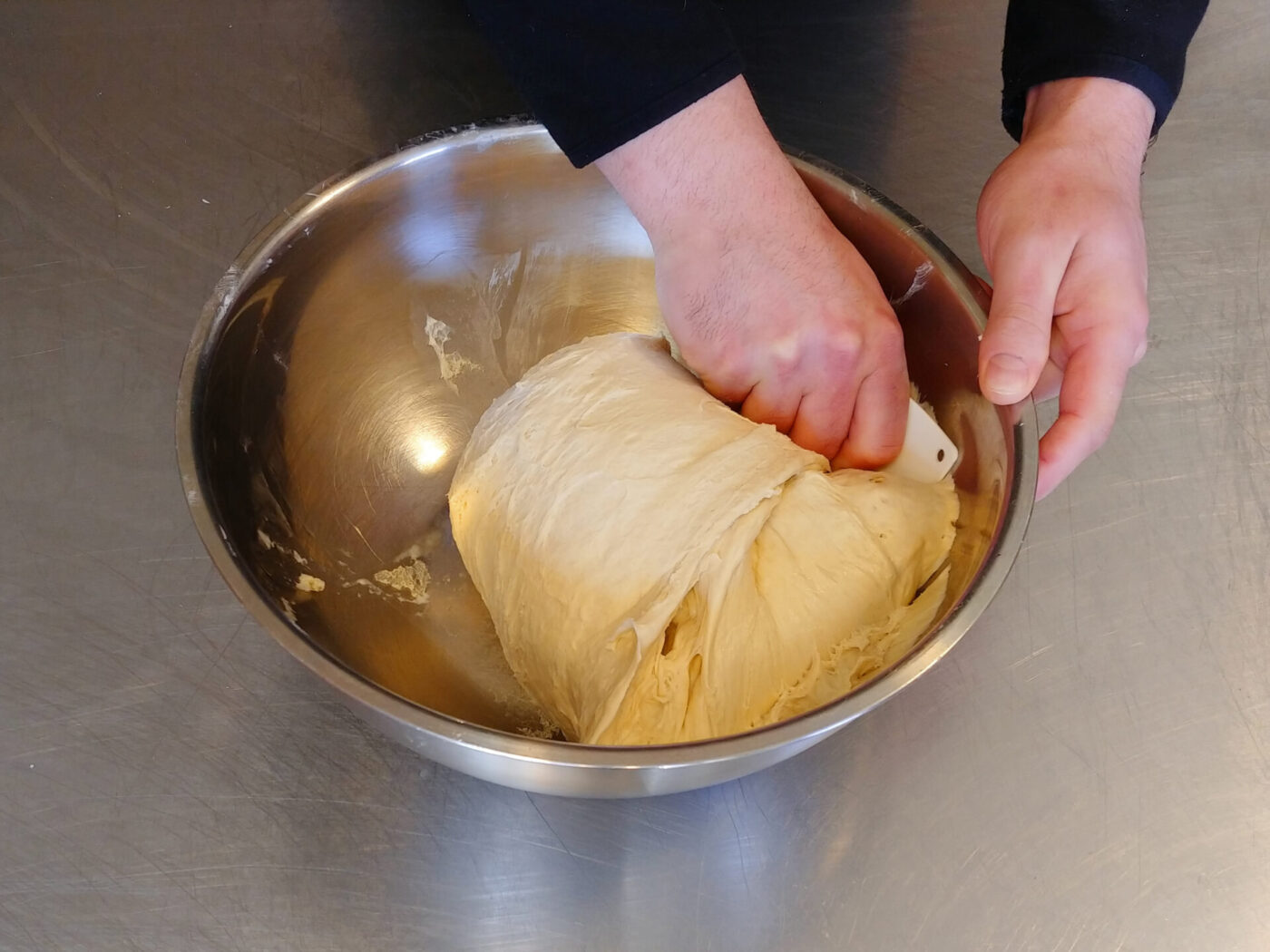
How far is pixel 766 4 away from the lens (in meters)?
1.12

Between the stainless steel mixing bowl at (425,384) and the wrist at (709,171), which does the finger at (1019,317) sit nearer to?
the stainless steel mixing bowl at (425,384)

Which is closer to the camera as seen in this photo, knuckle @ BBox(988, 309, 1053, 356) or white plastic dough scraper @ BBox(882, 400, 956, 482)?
knuckle @ BBox(988, 309, 1053, 356)

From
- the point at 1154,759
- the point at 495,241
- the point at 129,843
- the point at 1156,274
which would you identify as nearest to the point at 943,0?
the point at 1156,274

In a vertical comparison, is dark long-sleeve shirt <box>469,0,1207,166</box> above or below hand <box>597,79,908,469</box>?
above

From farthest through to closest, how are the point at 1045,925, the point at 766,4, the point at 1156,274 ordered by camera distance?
1. the point at 766,4
2. the point at 1156,274
3. the point at 1045,925

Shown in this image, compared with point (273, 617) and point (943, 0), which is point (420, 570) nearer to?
point (273, 617)

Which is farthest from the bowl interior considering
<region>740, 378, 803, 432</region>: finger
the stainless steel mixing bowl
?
<region>740, 378, 803, 432</region>: finger

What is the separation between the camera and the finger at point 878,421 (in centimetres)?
68

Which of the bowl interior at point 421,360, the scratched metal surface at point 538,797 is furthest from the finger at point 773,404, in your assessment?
the scratched metal surface at point 538,797

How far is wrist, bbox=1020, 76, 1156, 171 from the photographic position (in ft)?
2.27

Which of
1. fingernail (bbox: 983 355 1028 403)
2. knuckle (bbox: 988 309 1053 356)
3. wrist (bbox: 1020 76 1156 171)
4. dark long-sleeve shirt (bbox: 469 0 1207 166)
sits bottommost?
fingernail (bbox: 983 355 1028 403)

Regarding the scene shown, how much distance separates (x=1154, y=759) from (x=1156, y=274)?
19.4 inches

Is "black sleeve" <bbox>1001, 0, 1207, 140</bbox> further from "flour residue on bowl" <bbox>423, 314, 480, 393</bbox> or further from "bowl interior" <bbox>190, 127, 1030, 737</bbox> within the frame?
"flour residue on bowl" <bbox>423, 314, 480, 393</bbox>

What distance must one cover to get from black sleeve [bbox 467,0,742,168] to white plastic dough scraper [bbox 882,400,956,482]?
0.89ft
